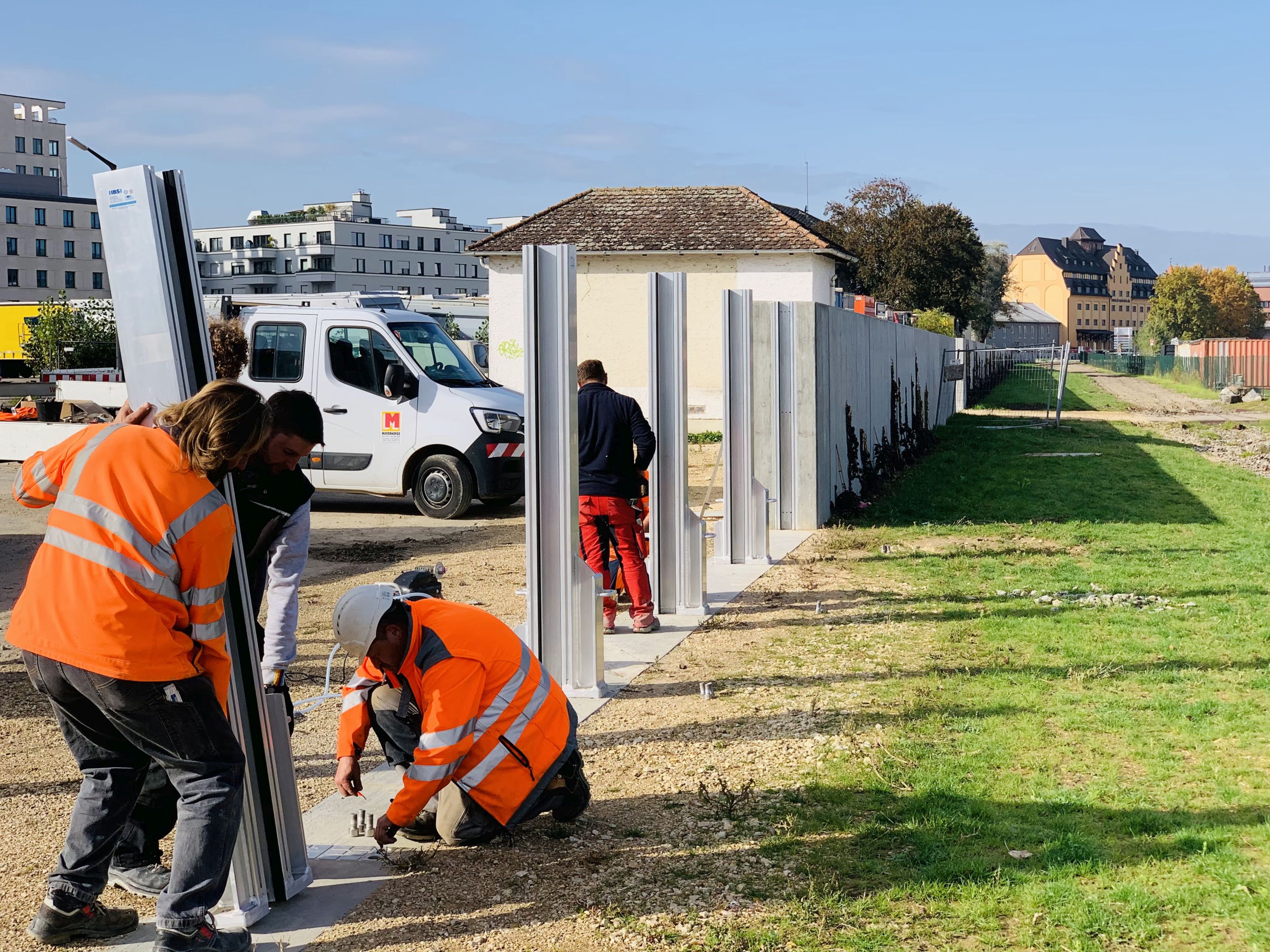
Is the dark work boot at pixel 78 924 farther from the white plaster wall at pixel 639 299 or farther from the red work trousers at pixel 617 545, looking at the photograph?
the white plaster wall at pixel 639 299

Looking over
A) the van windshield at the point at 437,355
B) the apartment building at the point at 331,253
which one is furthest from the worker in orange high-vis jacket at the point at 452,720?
the apartment building at the point at 331,253

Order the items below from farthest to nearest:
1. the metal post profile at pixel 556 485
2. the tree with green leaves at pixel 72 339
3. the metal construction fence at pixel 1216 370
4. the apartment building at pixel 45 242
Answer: the apartment building at pixel 45 242 < the metal construction fence at pixel 1216 370 < the tree with green leaves at pixel 72 339 < the metal post profile at pixel 556 485

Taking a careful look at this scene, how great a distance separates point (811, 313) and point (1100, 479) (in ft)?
23.6

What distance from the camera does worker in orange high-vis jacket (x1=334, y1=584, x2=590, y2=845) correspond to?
4.13 metres

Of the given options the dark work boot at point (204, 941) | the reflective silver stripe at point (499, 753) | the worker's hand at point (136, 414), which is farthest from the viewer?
the reflective silver stripe at point (499, 753)

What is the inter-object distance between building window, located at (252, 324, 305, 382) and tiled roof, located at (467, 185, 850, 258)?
1677cm

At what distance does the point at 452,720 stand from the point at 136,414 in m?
1.40

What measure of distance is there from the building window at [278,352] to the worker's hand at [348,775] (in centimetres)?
1064

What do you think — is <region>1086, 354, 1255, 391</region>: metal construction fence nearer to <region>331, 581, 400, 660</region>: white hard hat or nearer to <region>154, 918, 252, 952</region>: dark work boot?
<region>331, 581, 400, 660</region>: white hard hat

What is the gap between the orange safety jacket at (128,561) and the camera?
127 inches

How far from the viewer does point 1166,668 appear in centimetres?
720

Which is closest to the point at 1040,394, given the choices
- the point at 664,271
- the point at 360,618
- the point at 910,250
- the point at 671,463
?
the point at 910,250

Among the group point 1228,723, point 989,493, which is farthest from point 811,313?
point 1228,723

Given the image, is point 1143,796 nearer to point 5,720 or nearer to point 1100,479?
point 5,720
